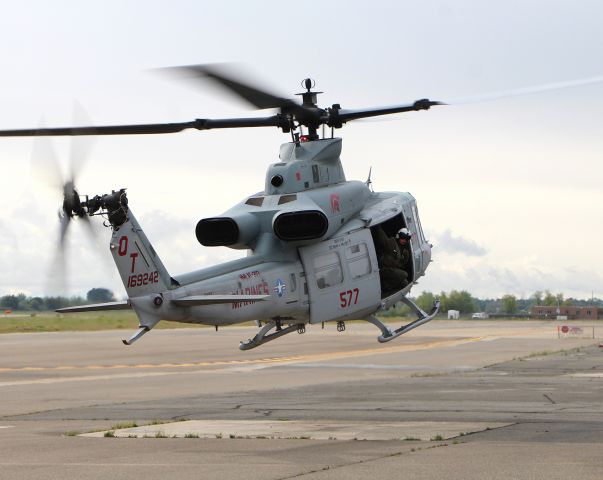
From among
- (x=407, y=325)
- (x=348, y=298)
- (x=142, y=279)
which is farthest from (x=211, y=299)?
(x=407, y=325)

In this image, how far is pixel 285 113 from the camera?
27.6 m

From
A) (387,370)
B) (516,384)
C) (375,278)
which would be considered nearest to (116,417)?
(375,278)

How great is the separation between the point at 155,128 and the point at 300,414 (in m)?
13.3

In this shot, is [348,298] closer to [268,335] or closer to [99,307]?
[268,335]

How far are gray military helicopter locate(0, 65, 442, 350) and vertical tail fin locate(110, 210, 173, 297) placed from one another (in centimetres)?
2

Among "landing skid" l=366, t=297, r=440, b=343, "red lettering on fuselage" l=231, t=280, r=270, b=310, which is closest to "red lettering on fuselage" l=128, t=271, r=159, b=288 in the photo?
"red lettering on fuselage" l=231, t=280, r=270, b=310

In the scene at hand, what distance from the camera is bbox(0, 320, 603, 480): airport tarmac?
22156 millimetres

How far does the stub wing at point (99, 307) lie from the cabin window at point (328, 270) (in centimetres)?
537

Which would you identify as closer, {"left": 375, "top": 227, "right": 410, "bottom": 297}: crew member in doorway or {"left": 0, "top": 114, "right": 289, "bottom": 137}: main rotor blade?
{"left": 0, "top": 114, "right": 289, "bottom": 137}: main rotor blade

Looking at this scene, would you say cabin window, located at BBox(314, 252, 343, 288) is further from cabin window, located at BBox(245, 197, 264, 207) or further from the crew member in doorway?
the crew member in doorway

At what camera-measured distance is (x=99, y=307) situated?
77.5ft

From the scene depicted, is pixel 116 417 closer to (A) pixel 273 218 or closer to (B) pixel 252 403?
(B) pixel 252 403

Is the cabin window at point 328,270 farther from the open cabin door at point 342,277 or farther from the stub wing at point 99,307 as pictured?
the stub wing at point 99,307

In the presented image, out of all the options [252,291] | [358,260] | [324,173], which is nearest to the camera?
[252,291]
